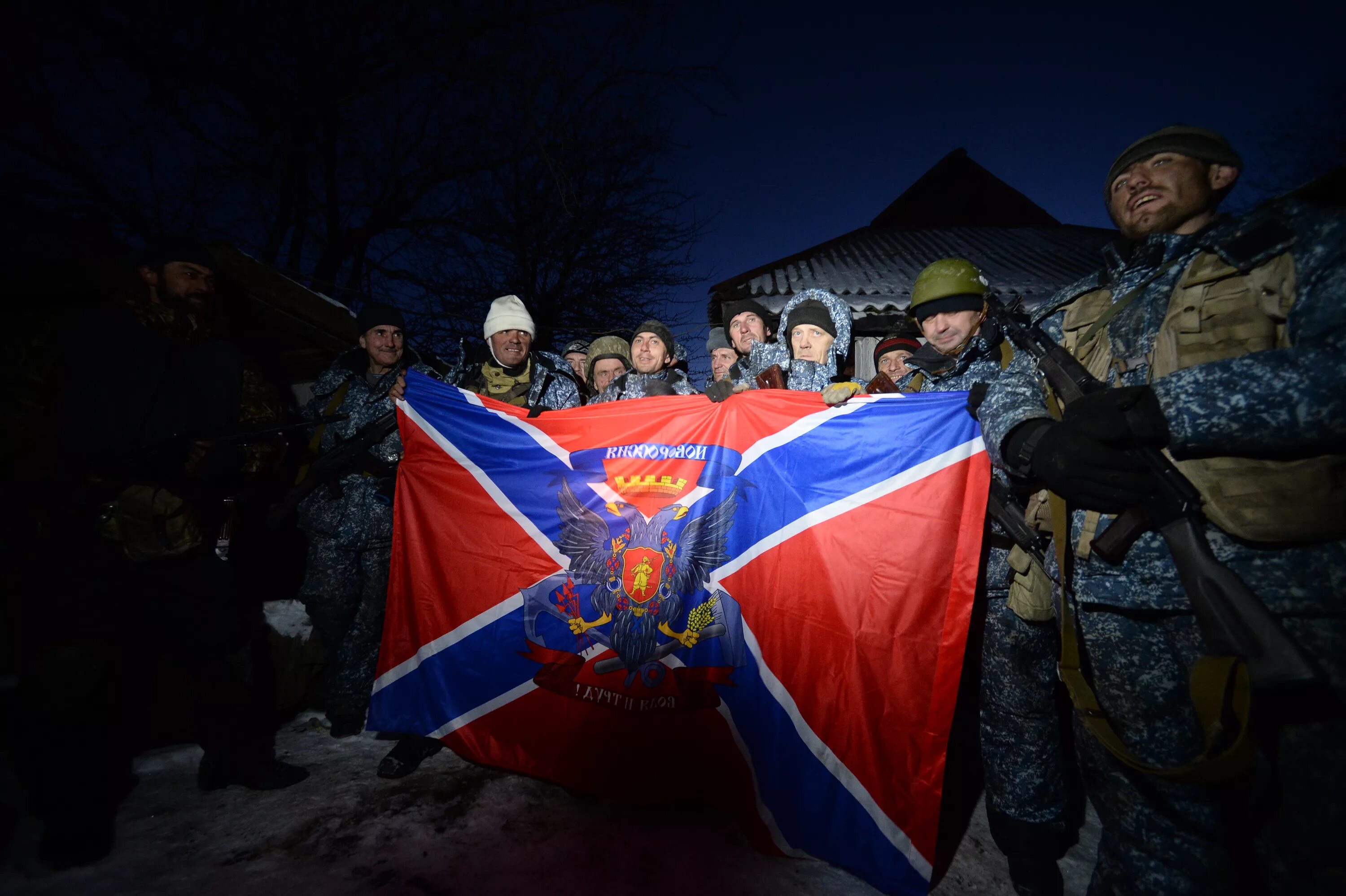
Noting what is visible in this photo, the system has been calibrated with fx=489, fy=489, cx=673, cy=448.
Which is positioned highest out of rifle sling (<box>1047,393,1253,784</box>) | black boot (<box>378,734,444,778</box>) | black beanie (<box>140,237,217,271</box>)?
black beanie (<box>140,237,217,271</box>)

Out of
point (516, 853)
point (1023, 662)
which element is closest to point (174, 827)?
point (516, 853)

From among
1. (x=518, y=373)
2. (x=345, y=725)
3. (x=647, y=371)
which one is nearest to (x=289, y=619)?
(x=345, y=725)

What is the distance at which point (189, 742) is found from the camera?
3.05 meters

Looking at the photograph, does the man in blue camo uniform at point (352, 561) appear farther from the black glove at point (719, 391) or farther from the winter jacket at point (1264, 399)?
the winter jacket at point (1264, 399)

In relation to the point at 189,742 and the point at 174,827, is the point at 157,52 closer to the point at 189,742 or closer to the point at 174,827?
the point at 189,742

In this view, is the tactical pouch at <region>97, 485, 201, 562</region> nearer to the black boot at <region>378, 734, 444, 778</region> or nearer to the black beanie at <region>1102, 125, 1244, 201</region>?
the black boot at <region>378, 734, 444, 778</region>

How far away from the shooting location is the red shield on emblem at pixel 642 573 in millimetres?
2455

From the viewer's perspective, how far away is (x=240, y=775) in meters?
2.61

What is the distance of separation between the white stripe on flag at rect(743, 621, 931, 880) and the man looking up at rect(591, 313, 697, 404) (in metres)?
2.18

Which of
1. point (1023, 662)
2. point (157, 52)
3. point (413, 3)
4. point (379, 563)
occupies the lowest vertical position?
point (1023, 662)

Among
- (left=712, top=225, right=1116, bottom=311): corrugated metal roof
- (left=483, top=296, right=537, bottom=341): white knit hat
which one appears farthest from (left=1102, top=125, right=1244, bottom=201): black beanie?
(left=712, top=225, right=1116, bottom=311): corrugated metal roof

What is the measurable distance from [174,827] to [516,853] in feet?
5.48

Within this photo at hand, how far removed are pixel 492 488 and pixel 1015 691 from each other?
2774mm

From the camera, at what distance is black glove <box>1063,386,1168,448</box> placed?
1.25 m
